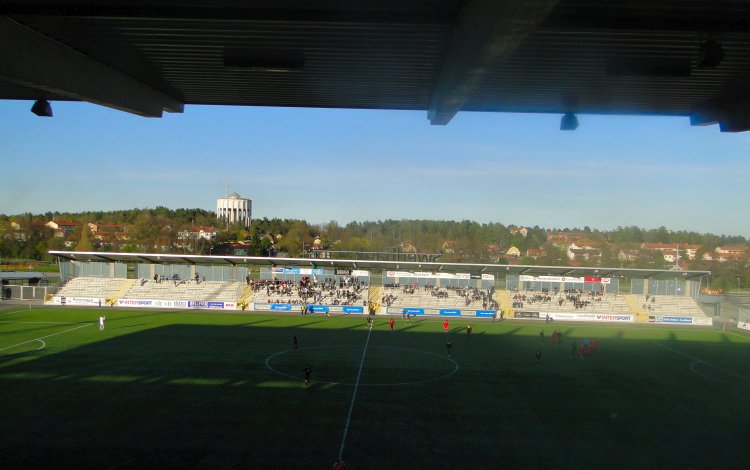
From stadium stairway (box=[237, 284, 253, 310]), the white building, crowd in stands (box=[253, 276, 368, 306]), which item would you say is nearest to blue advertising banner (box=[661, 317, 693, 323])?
crowd in stands (box=[253, 276, 368, 306])

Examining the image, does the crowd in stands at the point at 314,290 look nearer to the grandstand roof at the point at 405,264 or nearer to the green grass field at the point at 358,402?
the grandstand roof at the point at 405,264

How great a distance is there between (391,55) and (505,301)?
43.2 meters

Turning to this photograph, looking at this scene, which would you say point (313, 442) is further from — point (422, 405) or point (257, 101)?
point (257, 101)

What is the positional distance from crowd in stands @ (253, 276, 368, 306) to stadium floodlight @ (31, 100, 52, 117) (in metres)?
37.8

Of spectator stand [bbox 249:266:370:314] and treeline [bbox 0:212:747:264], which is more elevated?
treeline [bbox 0:212:747:264]

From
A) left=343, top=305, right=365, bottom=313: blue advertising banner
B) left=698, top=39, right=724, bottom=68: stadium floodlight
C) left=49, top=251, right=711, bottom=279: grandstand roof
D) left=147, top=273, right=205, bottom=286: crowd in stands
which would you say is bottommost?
left=343, top=305, right=365, bottom=313: blue advertising banner

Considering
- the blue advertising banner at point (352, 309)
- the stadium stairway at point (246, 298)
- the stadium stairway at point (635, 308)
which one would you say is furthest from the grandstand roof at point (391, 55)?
the stadium stairway at point (635, 308)

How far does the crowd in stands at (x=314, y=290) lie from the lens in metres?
48.7

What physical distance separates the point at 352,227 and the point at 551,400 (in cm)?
11944

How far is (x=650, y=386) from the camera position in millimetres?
23422

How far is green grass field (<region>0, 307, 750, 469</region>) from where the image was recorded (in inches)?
595

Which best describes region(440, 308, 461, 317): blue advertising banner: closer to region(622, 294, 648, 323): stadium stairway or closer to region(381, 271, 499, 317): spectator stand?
region(381, 271, 499, 317): spectator stand

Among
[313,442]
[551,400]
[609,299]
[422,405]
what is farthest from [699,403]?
[609,299]

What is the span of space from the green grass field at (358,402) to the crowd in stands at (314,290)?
14.2 metres
